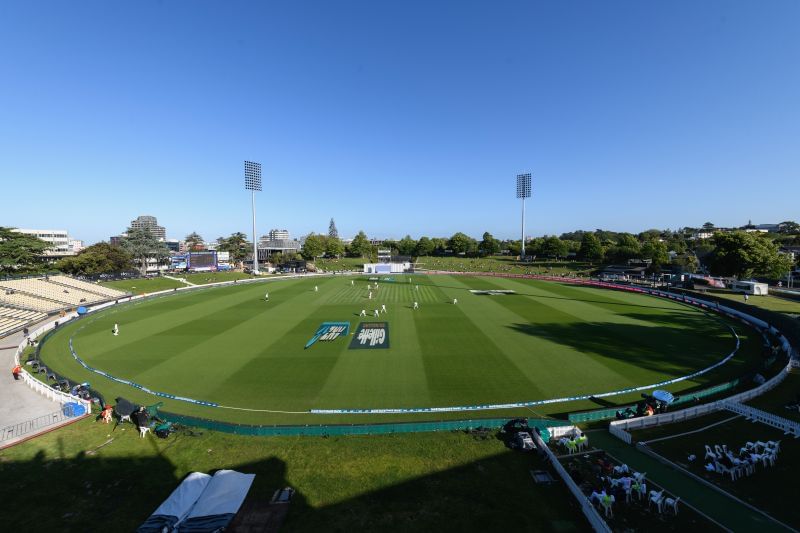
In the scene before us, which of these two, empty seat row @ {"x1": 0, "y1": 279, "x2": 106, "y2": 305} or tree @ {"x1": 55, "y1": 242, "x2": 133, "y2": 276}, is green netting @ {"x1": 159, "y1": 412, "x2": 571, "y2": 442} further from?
tree @ {"x1": 55, "y1": 242, "x2": 133, "y2": 276}

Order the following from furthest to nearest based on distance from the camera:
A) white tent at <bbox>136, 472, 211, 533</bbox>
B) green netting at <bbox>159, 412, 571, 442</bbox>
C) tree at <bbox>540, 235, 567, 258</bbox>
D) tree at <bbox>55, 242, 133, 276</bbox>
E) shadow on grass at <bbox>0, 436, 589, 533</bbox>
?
1. tree at <bbox>540, 235, 567, 258</bbox>
2. tree at <bbox>55, 242, 133, 276</bbox>
3. green netting at <bbox>159, 412, 571, 442</bbox>
4. shadow on grass at <bbox>0, 436, 589, 533</bbox>
5. white tent at <bbox>136, 472, 211, 533</bbox>

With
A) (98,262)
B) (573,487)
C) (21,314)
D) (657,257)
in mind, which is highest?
(98,262)

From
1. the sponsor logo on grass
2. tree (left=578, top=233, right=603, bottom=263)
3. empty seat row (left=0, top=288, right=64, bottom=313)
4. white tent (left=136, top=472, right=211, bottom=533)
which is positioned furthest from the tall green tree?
white tent (left=136, top=472, right=211, bottom=533)

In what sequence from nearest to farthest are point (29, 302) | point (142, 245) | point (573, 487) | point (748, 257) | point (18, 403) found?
1. point (573, 487)
2. point (18, 403)
3. point (29, 302)
4. point (748, 257)
5. point (142, 245)

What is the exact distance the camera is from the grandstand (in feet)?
142

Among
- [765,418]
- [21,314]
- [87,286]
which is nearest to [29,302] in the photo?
[21,314]

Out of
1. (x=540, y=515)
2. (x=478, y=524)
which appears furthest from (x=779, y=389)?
(x=478, y=524)

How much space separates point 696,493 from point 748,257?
7173 cm

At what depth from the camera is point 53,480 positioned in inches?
519

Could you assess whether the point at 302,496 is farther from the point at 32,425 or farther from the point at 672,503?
the point at 32,425

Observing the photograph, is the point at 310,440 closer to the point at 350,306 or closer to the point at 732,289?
the point at 350,306

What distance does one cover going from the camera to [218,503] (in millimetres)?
10508

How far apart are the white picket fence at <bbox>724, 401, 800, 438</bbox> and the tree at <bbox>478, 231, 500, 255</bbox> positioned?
421ft

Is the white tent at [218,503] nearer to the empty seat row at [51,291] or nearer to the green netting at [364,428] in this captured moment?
the green netting at [364,428]
